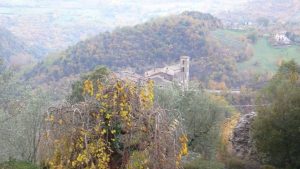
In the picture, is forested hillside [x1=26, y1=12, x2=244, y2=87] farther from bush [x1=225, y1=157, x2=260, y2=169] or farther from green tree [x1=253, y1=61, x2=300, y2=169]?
green tree [x1=253, y1=61, x2=300, y2=169]

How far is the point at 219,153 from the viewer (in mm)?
16672

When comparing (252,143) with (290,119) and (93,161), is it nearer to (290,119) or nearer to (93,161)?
(290,119)

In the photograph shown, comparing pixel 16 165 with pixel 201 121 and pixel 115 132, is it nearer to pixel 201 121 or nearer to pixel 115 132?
pixel 115 132

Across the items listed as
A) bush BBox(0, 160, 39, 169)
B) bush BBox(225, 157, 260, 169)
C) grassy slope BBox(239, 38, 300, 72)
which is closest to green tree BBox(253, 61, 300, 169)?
bush BBox(225, 157, 260, 169)

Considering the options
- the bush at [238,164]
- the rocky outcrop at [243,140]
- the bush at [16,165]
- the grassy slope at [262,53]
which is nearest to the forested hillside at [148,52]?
the grassy slope at [262,53]

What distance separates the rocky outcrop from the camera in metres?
16.3

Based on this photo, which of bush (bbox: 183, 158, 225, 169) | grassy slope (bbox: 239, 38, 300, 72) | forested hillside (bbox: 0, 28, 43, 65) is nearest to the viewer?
bush (bbox: 183, 158, 225, 169)

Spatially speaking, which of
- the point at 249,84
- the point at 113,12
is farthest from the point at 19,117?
the point at 113,12

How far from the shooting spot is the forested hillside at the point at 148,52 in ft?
174

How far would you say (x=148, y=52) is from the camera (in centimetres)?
5653

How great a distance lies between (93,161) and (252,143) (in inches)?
420

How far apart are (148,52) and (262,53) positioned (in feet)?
51.3

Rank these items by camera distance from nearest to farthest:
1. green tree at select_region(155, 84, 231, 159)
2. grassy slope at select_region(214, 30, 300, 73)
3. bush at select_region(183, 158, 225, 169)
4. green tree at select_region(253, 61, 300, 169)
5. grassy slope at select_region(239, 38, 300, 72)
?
1. bush at select_region(183, 158, 225, 169)
2. green tree at select_region(253, 61, 300, 169)
3. green tree at select_region(155, 84, 231, 159)
4. grassy slope at select_region(239, 38, 300, 72)
5. grassy slope at select_region(214, 30, 300, 73)

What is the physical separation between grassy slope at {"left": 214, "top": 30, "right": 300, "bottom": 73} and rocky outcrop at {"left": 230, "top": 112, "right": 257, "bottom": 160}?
114ft
